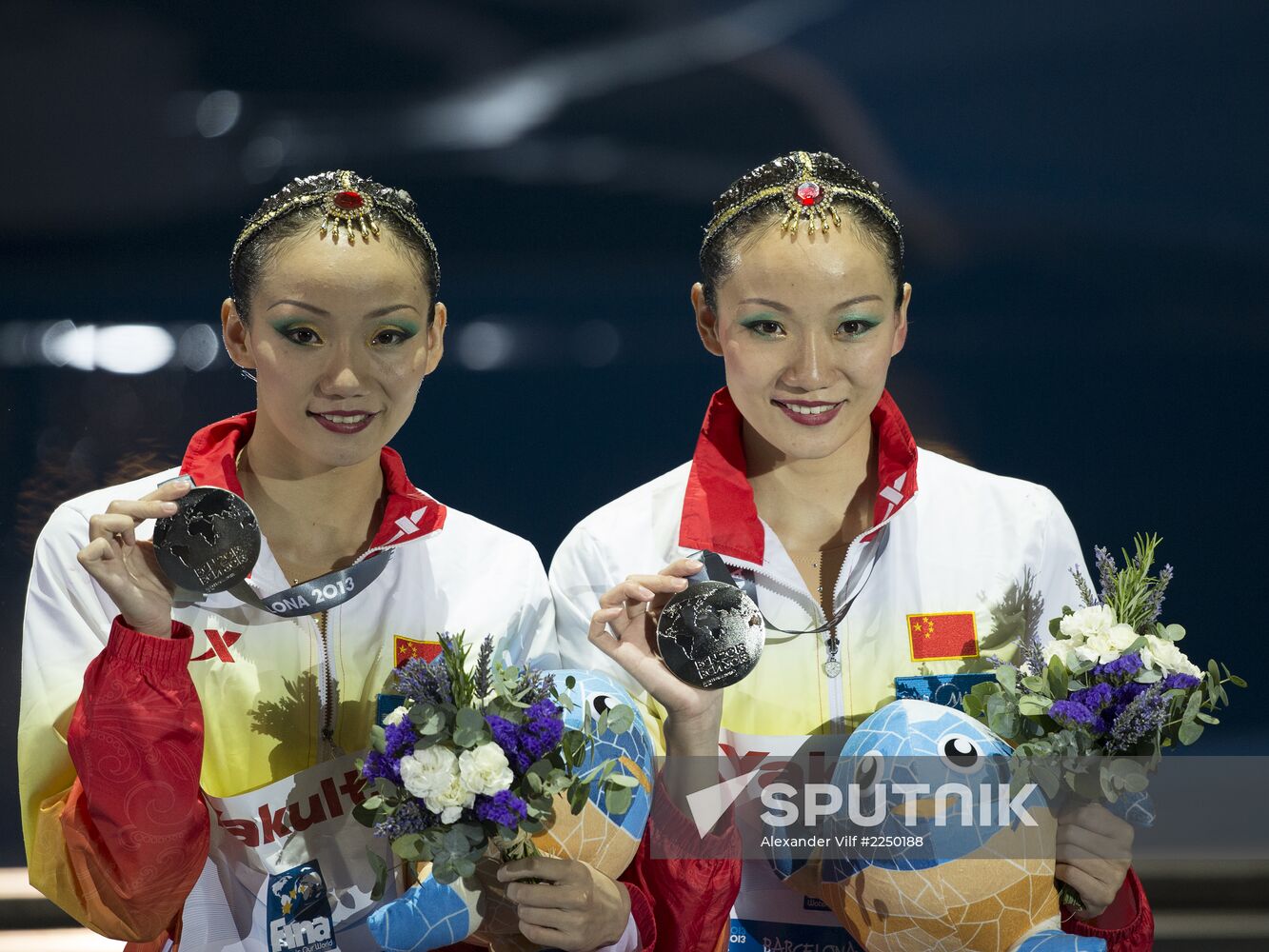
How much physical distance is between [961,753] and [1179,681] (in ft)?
1.51

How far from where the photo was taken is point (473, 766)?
2.56 meters

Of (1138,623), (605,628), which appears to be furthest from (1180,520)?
(605,628)

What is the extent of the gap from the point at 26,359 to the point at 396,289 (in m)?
1.71

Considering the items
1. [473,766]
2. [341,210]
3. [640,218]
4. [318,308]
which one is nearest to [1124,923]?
[473,766]

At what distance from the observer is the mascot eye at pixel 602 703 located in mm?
2890

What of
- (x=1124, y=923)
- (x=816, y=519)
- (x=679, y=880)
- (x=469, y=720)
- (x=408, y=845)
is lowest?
(x=1124, y=923)

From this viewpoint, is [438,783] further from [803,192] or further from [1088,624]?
[803,192]

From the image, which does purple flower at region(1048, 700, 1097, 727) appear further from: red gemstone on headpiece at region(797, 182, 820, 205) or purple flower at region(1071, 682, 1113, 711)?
red gemstone on headpiece at region(797, 182, 820, 205)

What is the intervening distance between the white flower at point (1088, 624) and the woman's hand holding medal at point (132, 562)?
70.9 inches

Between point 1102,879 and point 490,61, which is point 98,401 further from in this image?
point 1102,879

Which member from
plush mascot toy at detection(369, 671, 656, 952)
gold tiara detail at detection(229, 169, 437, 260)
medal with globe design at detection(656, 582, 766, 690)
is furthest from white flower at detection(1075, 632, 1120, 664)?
gold tiara detail at detection(229, 169, 437, 260)

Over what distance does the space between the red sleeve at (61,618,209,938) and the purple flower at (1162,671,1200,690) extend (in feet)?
6.24

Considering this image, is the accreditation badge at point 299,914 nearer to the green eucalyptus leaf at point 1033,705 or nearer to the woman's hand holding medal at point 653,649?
the woman's hand holding medal at point 653,649
